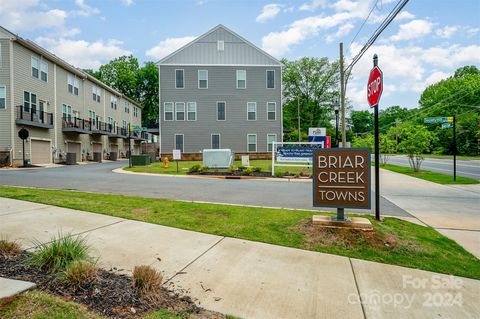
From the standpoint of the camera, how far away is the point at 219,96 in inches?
1159

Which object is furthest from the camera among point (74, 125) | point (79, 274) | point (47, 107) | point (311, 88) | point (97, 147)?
point (311, 88)

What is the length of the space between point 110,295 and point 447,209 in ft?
26.4

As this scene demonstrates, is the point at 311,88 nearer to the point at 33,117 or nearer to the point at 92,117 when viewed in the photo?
the point at 92,117

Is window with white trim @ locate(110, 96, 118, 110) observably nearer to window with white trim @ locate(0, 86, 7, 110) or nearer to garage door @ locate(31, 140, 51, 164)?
garage door @ locate(31, 140, 51, 164)

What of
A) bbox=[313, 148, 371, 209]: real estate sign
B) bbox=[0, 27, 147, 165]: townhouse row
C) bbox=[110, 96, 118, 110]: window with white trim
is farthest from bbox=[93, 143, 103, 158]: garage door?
bbox=[313, 148, 371, 209]: real estate sign

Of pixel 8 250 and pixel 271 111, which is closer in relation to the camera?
pixel 8 250

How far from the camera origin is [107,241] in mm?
4289

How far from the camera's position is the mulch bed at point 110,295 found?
2518 mm

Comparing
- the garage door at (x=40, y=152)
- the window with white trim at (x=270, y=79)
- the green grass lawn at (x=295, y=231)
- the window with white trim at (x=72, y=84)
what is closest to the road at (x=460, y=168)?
the green grass lawn at (x=295, y=231)

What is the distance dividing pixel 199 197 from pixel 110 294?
5.87 metres

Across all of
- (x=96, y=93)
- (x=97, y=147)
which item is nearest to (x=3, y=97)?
(x=96, y=93)

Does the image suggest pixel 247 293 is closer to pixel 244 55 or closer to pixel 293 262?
pixel 293 262

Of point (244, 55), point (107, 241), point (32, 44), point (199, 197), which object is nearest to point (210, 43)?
point (244, 55)

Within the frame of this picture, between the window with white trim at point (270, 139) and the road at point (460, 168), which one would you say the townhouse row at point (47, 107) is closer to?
the window with white trim at point (270, 139)
